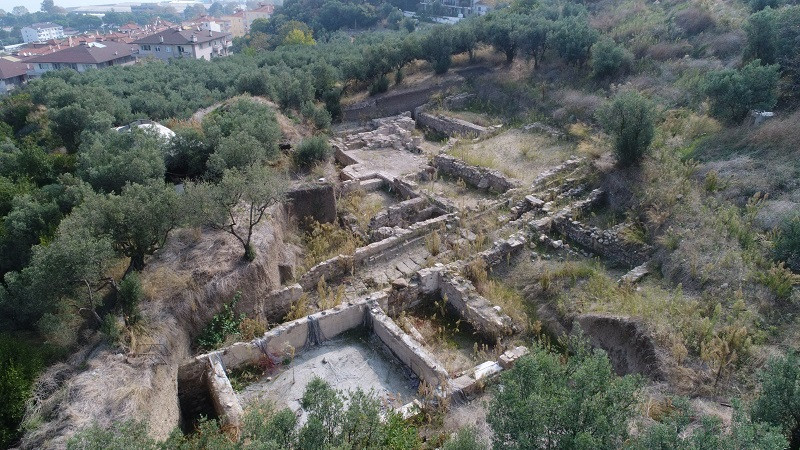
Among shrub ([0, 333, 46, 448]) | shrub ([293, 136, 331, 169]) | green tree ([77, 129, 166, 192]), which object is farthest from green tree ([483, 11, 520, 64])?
shrub ([0, 333, 46, 448])

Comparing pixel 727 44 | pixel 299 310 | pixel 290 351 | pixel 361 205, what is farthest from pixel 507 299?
pixel 727 44

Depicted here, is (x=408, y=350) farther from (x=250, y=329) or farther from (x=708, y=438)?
(x=708, y=438)

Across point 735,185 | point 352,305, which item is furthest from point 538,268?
point 735,185

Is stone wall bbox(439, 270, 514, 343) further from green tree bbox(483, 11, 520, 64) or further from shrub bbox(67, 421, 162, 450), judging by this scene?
green tree bbox(483, 11, 520, 64)

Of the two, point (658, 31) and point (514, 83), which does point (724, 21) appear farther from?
point (514, 83)

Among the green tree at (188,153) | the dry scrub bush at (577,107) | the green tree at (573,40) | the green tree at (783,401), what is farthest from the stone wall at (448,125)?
the green tree at (783,401)

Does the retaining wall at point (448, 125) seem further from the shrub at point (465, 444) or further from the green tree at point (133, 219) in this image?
the shrub at point (465, 444)
